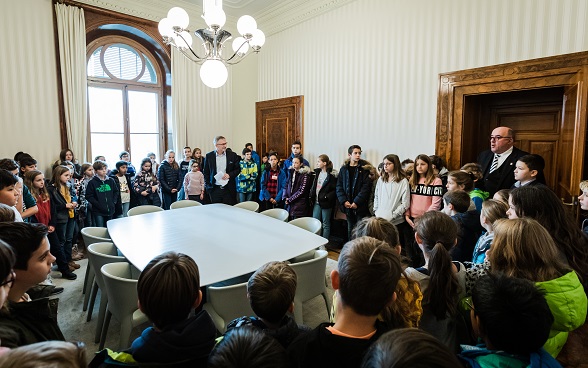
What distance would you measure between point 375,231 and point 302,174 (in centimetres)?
347

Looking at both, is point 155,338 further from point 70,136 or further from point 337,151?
point 70,136

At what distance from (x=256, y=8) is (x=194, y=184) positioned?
3.65 metres

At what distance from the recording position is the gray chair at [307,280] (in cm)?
233

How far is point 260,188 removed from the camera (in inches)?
237

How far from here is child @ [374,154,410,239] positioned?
395 cm

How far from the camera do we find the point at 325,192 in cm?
496

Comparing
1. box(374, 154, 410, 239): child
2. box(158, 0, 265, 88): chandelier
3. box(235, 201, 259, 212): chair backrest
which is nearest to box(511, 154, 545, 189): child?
box(374, 154, 410, 239): child

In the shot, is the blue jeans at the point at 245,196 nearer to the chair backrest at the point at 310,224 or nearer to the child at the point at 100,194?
the child at the point at 100,194

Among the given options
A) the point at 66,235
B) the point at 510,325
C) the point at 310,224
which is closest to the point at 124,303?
the point at 310,224

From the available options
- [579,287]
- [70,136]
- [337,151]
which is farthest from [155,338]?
[70,136]

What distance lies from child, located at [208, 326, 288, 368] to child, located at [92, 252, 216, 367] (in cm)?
26

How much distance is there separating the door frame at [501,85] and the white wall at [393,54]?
0.10m

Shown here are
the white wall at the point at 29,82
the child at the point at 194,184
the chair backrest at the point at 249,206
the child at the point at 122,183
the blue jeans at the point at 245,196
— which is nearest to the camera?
the chair backrest at the point at 249,206

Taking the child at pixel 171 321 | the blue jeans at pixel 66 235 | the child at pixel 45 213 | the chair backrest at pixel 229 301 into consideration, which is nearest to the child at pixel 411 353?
the child at pixel 171 321
